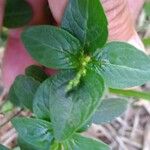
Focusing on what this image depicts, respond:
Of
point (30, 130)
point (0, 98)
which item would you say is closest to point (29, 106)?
point (30, 130)

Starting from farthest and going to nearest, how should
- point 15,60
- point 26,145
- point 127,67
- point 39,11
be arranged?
1. point 15,60
2. point 39,11
3. point 26,145
4. point 127,67

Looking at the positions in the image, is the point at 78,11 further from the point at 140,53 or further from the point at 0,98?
the point at 0,98

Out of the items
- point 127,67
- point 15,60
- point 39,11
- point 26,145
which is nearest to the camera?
point 127,67

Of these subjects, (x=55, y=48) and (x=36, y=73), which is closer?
(x=55, y=48)

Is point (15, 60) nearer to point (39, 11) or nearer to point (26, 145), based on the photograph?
point (39, 11)

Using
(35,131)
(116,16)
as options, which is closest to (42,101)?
(35,131)

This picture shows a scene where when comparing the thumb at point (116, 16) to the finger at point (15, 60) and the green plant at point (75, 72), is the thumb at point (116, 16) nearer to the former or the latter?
the green plant at point (75, 72)

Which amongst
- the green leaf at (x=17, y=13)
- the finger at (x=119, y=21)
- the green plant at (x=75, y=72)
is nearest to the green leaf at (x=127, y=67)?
the green plant at (x=75, y=72)
